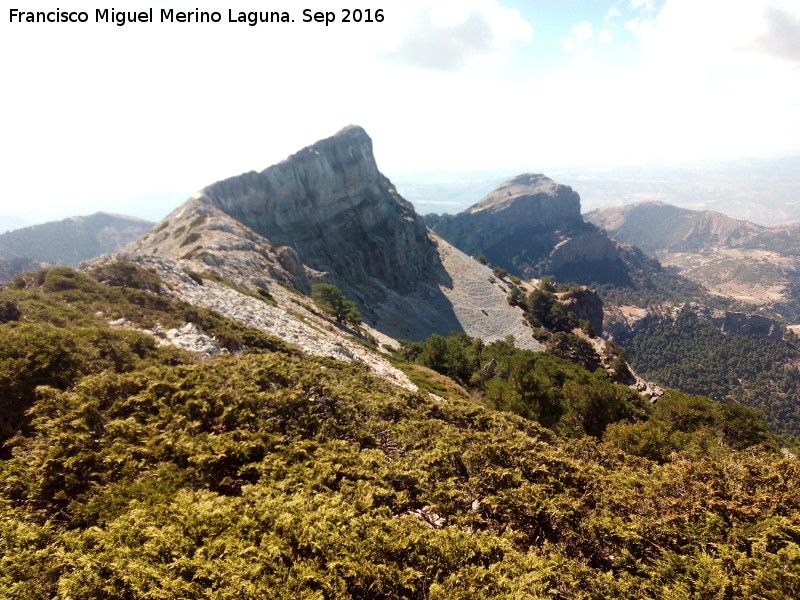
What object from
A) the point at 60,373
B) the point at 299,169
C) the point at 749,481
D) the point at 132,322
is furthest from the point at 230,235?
the point at 749,481

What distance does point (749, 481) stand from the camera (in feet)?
43.3

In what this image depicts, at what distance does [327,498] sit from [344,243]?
107051mm

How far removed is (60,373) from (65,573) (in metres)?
14.8

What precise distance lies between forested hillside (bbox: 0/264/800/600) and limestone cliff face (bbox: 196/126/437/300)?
8232 cm

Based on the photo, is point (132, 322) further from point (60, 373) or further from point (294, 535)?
point (294, 535)

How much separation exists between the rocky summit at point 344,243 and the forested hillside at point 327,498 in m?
54.7

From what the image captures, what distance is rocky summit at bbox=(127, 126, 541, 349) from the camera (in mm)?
84000

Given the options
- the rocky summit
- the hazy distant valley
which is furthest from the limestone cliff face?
the hazy distant valley

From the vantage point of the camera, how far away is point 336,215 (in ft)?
387

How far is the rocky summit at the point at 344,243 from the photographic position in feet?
276

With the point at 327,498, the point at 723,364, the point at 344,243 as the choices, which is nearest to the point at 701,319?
the point at 723,364

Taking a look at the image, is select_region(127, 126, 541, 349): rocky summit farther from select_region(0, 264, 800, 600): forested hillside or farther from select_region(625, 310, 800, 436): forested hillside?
select_region(625, 310, 800, 436): forested hillside

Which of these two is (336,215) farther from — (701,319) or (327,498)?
(701,319)

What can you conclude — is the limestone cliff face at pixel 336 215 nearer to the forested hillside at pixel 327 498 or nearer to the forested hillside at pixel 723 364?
the forested hillside at pixel 327 498
